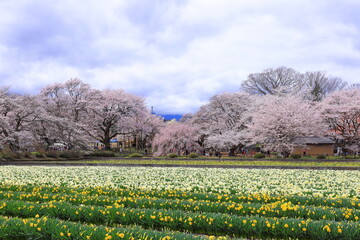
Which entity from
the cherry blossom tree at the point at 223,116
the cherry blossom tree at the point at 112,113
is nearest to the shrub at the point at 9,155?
the cherry blossom tree at the point at 112,113

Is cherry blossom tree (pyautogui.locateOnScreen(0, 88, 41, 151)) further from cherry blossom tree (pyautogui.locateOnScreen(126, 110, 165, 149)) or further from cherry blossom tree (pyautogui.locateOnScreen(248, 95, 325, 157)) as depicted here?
cherry blossom tree (pyautogui.locateOnScreen(248, 95, 325, 157))

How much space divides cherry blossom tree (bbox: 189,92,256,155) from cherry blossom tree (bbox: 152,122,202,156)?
6.68ft

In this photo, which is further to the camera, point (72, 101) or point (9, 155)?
point (72, 101)

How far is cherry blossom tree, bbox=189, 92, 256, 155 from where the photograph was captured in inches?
1778

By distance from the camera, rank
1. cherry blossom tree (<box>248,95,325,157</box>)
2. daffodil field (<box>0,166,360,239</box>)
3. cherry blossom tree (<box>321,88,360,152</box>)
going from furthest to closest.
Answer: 1. cherry blossom tree (<box>321,88,360,152</box>)
2. cherry blossom tree (<box>248,95,325,157</box>)
3. daffodil field (<box>0,166,360,239</box>)

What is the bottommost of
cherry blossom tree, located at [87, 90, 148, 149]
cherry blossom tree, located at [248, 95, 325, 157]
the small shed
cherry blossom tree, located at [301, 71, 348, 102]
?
the small shed

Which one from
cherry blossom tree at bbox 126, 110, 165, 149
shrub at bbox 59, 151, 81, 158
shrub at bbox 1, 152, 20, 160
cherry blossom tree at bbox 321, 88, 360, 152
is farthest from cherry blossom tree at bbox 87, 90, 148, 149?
cherry blossom tree at bbox 321, 88, 360, 152

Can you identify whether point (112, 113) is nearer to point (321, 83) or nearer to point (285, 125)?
point (285, 125)

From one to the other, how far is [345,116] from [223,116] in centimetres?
1631

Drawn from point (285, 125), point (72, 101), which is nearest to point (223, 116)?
point (285, 125)

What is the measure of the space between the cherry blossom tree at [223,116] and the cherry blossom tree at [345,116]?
1072cm

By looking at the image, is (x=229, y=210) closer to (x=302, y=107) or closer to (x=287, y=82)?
(x=302, y=107)

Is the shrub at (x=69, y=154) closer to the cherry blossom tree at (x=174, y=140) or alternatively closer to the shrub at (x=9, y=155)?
the shrub at (x=9, y=155)

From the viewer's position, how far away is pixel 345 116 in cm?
4219
